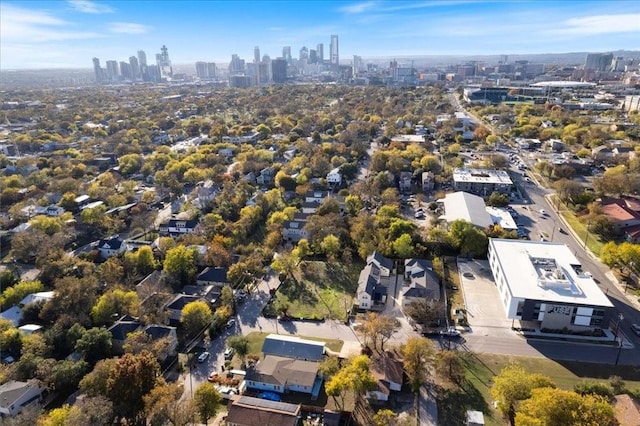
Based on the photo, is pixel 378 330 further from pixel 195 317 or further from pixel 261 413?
pixel 195 317

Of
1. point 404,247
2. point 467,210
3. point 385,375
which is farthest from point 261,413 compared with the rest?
point 467,210

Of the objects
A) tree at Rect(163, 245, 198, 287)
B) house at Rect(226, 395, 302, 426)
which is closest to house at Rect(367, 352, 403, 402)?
house at Rect(226, 395, 302, 426)

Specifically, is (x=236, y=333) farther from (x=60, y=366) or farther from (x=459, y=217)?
(x=459, y=217)

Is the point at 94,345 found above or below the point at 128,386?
below

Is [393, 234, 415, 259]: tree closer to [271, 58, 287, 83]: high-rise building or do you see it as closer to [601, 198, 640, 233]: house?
[601, 198, 640, 233]: house

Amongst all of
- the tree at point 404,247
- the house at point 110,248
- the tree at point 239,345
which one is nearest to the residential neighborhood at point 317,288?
the tree at point 404,247
